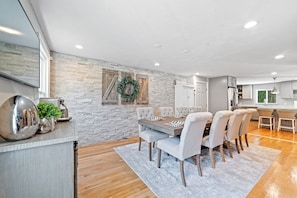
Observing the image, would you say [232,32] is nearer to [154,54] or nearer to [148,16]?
[148,16]

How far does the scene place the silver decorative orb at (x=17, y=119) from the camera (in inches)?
31.5

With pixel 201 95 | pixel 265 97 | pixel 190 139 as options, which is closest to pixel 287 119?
pixel 201 95

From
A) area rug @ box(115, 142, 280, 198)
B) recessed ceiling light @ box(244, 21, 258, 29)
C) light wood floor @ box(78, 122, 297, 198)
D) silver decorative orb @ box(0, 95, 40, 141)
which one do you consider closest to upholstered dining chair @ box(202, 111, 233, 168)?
area rug @ box(115, 142, 280, 198)

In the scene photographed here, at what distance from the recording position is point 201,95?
6.26m

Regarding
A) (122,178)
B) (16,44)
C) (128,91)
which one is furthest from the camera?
(128,91)

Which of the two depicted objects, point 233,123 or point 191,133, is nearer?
point 191,133

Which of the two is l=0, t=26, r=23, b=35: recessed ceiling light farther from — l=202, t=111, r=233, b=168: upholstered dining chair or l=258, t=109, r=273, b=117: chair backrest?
l=258, t=109, r=273, b=117: chair backrest

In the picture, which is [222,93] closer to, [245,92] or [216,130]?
[245,92]

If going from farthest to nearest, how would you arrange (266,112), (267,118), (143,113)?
(267,118) → (266,112) → (143,113)

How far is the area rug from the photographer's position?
1.73 m

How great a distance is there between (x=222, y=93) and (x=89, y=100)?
18.5 ft

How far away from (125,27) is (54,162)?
196 centimetres

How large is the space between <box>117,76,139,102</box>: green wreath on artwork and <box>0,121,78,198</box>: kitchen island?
10.2 ft

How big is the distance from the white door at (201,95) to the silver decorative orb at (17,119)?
596cm
